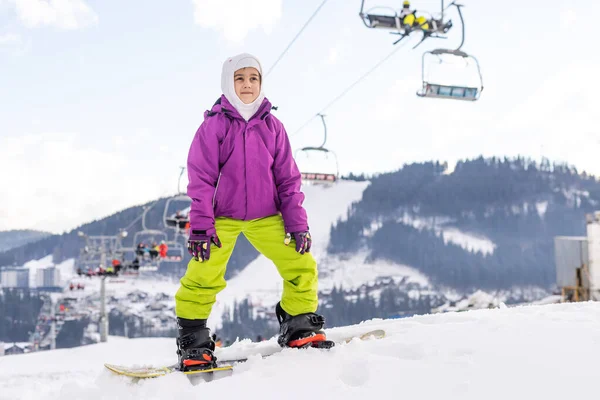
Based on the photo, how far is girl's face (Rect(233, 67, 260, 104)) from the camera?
3.51 meters

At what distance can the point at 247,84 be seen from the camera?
3.51 meters

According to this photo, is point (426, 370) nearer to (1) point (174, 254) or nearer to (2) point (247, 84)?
(2) point (247, 84)

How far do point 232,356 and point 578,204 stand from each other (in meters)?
206

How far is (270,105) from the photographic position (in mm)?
3572

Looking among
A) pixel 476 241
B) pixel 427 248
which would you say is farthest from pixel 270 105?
pixel 476 241

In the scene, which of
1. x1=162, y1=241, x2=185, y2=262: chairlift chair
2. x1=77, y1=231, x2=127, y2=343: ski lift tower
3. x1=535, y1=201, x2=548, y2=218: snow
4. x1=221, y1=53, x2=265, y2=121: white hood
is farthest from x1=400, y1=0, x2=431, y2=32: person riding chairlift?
x1=535, y1=201, x2=548, y2=218: snow

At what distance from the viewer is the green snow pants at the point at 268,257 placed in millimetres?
3322

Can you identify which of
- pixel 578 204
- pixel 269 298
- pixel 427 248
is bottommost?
pixel 269 298

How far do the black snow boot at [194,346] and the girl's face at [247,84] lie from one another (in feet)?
4.75

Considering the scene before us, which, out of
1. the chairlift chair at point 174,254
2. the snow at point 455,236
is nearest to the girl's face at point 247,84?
the chairlift chair at point 174,254

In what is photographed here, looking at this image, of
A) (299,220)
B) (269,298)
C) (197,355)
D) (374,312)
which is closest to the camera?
(197,355)

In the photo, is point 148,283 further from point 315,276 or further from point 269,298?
point 315,276

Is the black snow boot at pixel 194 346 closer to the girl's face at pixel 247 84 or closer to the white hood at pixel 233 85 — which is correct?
the white hood at pixel 233 85

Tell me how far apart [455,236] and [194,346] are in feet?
645
